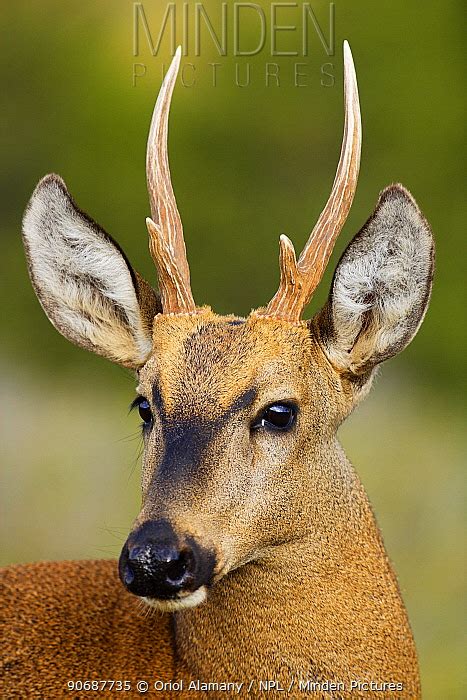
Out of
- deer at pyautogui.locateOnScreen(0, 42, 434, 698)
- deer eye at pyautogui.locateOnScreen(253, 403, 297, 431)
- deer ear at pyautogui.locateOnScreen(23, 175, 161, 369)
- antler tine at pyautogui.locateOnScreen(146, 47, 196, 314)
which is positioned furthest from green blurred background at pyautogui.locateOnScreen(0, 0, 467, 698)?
deer eye at pyautogui.locateOnScreen(253, 403, 297, 431)

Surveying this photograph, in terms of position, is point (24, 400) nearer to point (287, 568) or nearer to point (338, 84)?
point (338, 84)

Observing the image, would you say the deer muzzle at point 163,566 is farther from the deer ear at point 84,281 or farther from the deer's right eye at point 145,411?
the deer ear at point 84,281

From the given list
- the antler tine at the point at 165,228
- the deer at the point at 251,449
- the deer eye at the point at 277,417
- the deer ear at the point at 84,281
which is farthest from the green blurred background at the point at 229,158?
the deer eye at the point at 277,417

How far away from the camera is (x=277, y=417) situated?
14.5ft

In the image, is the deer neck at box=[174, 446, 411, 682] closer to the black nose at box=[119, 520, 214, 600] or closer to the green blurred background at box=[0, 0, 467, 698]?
the black nose at box=[119, 520, 214, 600]

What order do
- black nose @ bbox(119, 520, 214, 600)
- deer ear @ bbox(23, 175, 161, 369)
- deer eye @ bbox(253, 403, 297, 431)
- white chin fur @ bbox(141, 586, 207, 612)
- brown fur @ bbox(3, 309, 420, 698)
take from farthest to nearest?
deer ear @ bbox(23, 175, 161, 369)
deer eye @ bbox(253, 403, 297, 431)
brown fur @ bbox(3, 309, 420, 698)
white chin fur @ bbox(141, 586, 207, 612)
black nose @ bbox(119, 520, 214, 600)

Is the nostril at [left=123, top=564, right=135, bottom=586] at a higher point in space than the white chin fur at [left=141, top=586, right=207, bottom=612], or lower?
higher

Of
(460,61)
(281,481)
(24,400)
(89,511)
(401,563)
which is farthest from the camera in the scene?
(460,61)

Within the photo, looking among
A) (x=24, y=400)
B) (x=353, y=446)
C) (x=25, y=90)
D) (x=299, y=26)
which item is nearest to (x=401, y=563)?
(x=353, y=446)

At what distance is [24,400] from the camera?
46.7ft

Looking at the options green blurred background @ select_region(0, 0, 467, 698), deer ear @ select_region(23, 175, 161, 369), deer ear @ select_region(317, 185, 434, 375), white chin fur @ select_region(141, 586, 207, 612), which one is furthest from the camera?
green blurred background @ select_region(0, 0, 467, 698)

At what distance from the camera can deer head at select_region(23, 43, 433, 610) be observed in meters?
4.11

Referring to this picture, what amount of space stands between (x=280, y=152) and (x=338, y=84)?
1.33 metres

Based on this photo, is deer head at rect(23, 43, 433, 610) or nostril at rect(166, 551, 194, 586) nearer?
nostril at rect(166, 551, 194, 586)
